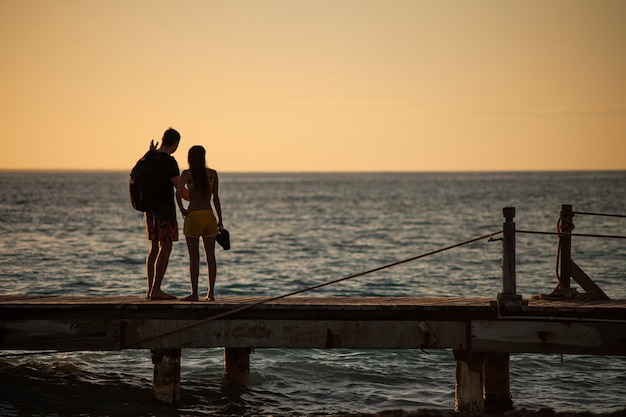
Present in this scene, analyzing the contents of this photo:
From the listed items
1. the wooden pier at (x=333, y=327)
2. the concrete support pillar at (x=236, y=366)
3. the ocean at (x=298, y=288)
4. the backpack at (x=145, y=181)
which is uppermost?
the backpack at (x=145, y=181)

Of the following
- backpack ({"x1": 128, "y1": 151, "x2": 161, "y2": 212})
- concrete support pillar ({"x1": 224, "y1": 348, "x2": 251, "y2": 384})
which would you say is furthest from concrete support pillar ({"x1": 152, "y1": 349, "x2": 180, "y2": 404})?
concrete support pillar ({"x1": 224, "y1": 348, "x2": 251, "y2": 384})

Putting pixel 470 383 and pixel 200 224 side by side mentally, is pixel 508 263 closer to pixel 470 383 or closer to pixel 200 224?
pixel 470 383

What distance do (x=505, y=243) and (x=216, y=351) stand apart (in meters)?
7.47

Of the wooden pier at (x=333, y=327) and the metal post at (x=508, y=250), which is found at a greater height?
the metal post at (x=508, y=250)

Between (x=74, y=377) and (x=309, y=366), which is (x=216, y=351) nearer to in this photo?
(x=309, y=366)

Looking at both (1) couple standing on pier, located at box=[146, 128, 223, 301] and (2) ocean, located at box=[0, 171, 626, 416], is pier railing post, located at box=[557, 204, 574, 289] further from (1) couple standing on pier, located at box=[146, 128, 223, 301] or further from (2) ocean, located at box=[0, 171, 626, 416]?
(1) couple standing on pier, located at box=[146, 128, 223, 301]

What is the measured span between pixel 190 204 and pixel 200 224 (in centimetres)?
28

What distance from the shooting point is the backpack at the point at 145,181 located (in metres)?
10.8

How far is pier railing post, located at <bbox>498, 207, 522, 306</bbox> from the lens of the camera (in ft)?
34.0

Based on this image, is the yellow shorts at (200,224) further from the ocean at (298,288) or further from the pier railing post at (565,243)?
the pier railing post at (565,243)

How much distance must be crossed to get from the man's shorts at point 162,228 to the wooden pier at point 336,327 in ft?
2.66

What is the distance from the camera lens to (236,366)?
44.2 ft

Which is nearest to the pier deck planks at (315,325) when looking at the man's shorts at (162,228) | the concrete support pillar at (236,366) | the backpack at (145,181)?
the man's shorts at (162,228)

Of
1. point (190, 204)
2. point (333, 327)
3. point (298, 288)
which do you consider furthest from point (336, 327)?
point (298, 288)
